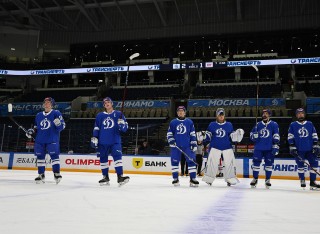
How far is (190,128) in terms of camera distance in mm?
7254

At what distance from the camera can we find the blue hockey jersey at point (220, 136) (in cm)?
751

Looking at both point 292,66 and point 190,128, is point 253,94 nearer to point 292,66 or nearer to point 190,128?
point 292,66

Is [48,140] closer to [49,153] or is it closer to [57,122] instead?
[49,153]

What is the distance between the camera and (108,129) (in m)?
6.58

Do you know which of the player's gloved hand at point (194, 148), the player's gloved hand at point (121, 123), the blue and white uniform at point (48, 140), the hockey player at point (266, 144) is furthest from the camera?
the hockey player at point (266, 144)

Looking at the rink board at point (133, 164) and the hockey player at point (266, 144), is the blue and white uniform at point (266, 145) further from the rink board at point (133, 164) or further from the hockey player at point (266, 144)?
the rink board at point (133, 164)

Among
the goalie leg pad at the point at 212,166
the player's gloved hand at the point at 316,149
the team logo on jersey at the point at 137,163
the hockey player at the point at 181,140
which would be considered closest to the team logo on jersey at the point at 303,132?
the player's gloved hand at the point at 316,149

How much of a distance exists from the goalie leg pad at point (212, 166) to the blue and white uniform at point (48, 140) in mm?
3185

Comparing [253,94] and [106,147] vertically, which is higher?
[253,94]

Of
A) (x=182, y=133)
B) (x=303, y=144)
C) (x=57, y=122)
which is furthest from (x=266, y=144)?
(x=57, y=122)

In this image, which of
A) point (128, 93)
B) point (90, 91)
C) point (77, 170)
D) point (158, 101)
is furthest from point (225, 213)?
point (90, 91)

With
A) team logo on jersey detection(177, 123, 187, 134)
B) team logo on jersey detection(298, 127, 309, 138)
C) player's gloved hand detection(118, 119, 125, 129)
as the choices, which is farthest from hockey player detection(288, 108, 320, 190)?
player's gloved hand detection(118, 119, 125, 129)

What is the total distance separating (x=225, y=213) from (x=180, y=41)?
1072 inches

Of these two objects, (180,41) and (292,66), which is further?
(180,41)
